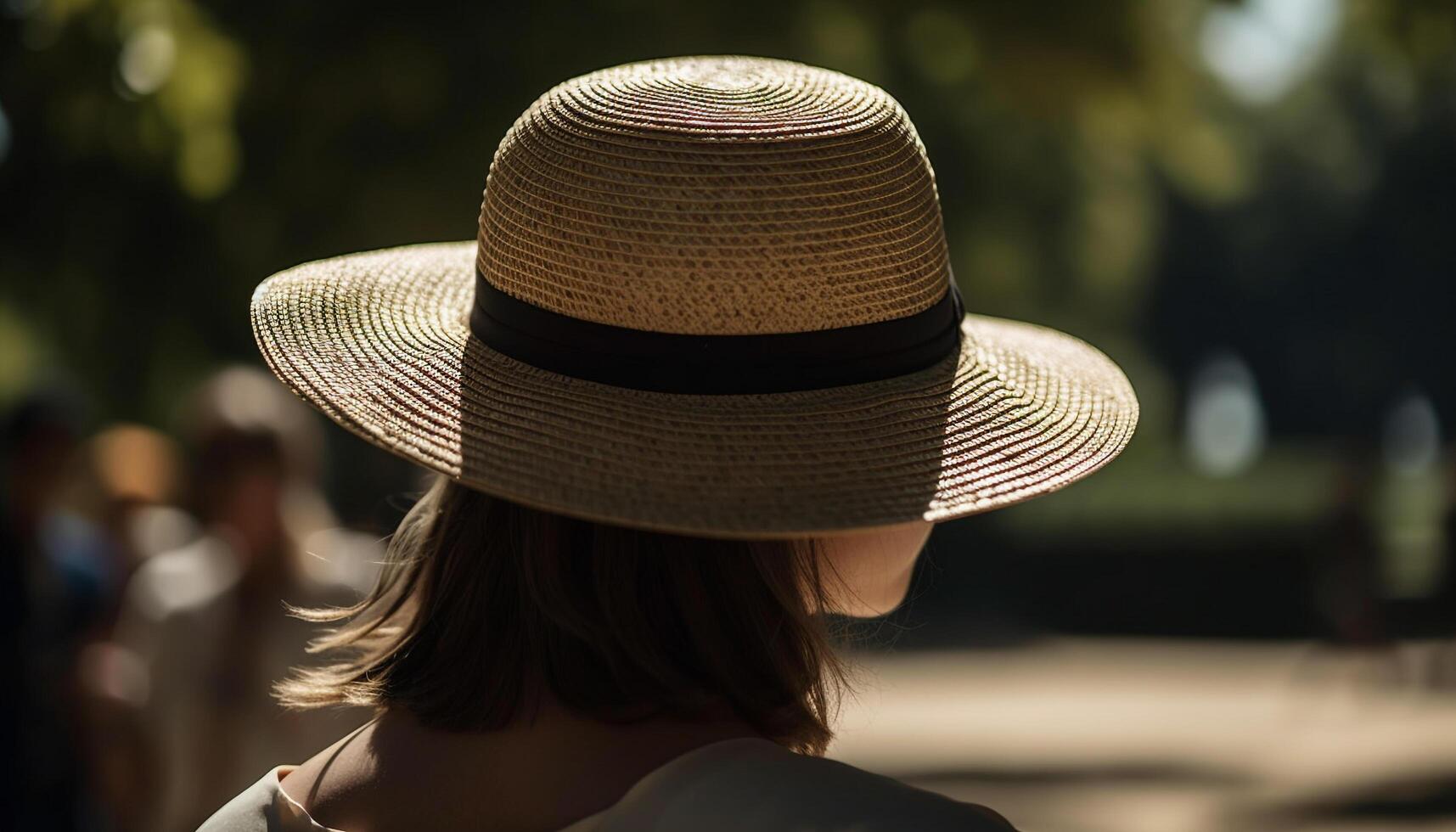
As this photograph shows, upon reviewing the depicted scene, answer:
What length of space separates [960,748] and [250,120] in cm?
658

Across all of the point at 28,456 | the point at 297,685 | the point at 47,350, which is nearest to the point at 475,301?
the point at 297,685

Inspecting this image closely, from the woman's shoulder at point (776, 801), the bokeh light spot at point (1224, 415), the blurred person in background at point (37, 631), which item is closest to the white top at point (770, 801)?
the woman's shoulder at point (776, 801)

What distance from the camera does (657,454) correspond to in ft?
4.66

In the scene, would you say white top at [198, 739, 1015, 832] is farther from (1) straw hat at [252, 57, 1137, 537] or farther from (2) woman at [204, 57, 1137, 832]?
(1) straw hat at [252, 57, 1137, 537]

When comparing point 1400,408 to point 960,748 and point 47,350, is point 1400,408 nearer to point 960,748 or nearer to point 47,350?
point 960,748

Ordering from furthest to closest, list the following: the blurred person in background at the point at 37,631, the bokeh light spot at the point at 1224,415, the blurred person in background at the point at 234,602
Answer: the bokeh light spot at the point at 1224,415
the blurred person in background at the point at 37,631
the blurred person in background at the point at 234,602

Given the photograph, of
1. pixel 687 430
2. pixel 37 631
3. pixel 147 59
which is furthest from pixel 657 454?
pixel 147 59

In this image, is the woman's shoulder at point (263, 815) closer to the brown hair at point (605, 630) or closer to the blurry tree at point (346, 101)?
the brown hair at point (605, 630)

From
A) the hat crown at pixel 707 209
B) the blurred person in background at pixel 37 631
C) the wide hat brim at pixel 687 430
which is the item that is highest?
the hat crown at pixel 707 209

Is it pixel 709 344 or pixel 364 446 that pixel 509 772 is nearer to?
pixel 709 344

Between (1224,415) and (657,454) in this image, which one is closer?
(657,454)

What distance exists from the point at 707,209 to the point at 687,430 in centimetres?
22

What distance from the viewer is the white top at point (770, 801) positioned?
Answer: 47.1 inches

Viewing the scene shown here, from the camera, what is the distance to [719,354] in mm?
1472
